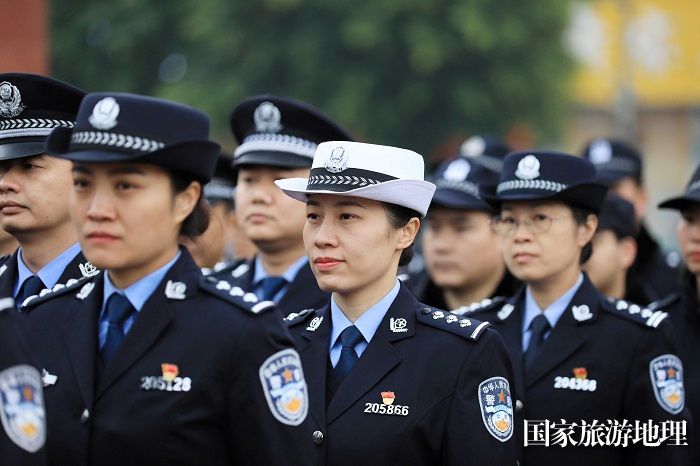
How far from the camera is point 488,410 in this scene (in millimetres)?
4949

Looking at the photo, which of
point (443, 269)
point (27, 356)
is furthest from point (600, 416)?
point (27, 356)

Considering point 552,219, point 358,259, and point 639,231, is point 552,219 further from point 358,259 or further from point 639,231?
point 639,231

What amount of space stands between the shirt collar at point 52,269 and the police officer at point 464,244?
8.97 feet

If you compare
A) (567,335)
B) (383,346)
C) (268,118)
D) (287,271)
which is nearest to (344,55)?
(268,118)

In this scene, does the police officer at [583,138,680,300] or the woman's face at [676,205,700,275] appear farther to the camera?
the police officer at [583,138,680,300]

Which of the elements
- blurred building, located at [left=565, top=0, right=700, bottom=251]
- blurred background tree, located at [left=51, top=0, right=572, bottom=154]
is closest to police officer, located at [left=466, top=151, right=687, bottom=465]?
blurred background tree, located at [left=51, top=0, right=572, bottom=154]

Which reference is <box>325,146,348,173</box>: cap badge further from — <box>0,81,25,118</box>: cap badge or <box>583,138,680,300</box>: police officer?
<box>583,138,680,300</box>: police officer

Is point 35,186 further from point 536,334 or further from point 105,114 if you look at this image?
Answer: point 536,334

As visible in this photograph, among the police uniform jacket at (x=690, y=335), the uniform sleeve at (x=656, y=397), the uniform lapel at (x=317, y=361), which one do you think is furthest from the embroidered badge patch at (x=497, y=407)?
the police uniform jacket at (x=690, y=335)

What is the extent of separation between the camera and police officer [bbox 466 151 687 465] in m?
5.99

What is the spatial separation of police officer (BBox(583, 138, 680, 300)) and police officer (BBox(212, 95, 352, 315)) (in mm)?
2714

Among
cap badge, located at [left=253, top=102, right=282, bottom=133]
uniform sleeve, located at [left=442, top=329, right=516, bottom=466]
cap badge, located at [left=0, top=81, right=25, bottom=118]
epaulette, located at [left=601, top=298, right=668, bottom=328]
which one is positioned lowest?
uniform sleeve, located at [left=442, top=329, right=516, bottom=466]

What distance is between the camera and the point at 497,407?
4973 millimetres

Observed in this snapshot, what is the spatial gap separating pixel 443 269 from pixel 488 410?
3007mm
